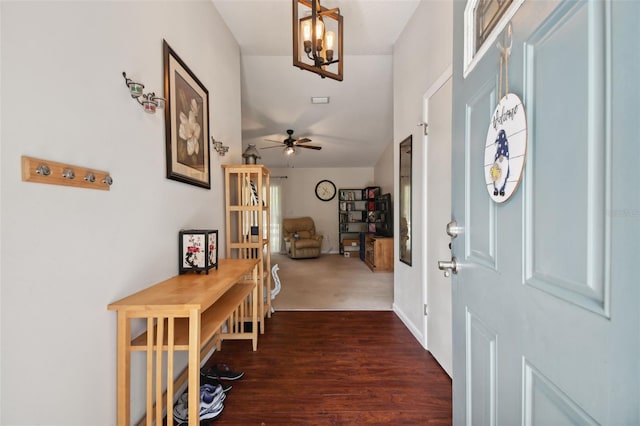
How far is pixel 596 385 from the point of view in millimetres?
423

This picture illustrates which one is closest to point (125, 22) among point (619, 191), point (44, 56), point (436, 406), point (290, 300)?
point (44, 56)

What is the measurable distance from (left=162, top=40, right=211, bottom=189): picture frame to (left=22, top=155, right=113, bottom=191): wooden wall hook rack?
49 cm

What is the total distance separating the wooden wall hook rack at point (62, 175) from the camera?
80 centimetres

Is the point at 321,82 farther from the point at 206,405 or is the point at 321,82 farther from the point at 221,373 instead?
the point at 206,405

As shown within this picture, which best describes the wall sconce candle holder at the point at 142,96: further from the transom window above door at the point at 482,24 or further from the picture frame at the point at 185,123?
the transom window above door at the point at 482,24

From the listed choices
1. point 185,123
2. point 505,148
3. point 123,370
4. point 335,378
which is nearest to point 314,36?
point 185,123

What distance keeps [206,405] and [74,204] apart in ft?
4.08

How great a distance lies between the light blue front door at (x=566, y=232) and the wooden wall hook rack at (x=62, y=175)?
1336 mm

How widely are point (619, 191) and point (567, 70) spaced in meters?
0.24

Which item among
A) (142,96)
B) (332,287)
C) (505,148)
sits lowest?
(332,287)

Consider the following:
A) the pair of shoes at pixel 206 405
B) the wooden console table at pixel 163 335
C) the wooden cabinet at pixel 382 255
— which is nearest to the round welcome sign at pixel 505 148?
the wooden console table at pixel 163 335

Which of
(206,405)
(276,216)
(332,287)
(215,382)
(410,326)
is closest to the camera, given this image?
(206,405)

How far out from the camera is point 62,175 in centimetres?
90

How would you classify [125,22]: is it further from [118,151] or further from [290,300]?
[290,300]
